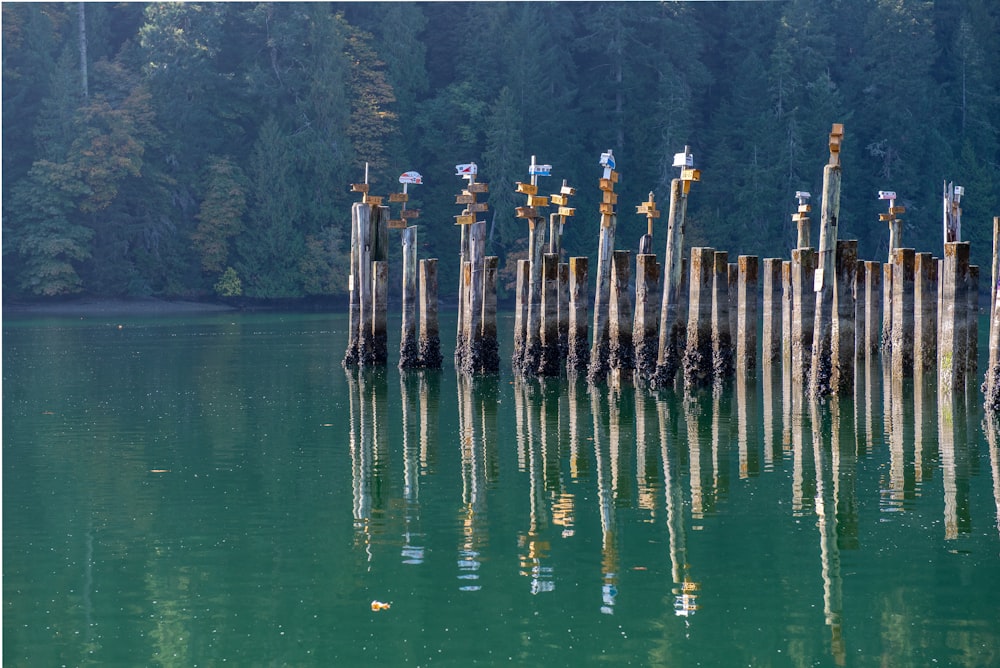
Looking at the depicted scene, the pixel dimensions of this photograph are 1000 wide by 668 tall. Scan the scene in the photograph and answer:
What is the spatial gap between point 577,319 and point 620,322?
1557 millimetres

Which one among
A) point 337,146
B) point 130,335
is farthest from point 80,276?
point 130,335

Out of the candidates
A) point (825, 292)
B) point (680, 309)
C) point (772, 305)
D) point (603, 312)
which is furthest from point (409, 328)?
point (825, 292)

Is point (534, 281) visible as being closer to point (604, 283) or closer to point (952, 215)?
point (604, 283)

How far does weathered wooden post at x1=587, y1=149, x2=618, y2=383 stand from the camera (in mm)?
28812

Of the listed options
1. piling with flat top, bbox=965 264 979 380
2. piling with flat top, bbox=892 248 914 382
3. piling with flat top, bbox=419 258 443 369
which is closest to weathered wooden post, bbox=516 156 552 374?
piling with flat top, bbox=419 258 443 369

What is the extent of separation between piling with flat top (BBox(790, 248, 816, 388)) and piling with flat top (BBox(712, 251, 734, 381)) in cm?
136

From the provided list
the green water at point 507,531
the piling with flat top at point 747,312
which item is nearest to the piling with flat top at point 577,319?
the green water at point 507,531

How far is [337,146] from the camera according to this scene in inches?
2997

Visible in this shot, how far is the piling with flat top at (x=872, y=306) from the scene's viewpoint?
1222 inches

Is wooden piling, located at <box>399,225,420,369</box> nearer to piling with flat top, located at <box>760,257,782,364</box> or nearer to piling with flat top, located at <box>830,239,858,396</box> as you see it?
piling with flat top, located at <box>760,257,782,364</box>

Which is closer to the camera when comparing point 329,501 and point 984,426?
point 329,501

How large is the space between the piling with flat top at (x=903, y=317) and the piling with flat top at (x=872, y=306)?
9.03ft

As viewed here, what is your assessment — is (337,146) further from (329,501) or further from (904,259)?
(329,501)

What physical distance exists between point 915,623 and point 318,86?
65.5 metres
